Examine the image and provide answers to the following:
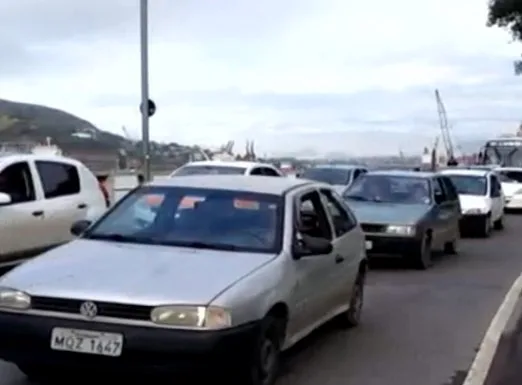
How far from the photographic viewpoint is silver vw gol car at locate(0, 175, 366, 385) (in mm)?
6855

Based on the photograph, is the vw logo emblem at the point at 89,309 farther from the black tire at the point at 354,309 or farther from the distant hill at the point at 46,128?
the distant hill at the point at 46,128

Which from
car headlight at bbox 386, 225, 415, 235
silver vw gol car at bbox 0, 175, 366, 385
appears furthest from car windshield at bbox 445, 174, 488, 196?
silver vw gol car at bbox 0, 175, 366, 385

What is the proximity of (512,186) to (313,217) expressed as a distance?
94.1ft

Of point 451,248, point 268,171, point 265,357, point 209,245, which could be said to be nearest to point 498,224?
point 268,171

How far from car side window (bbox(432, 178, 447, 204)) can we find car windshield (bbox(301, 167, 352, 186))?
7835 mm

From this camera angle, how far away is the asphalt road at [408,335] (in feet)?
28.0

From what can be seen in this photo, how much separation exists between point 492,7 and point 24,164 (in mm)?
27712

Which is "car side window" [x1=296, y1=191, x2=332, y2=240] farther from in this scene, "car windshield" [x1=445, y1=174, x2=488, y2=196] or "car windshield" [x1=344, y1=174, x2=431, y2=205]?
"car windshield" [x1=445, y1=174, x2=488, y2=196]

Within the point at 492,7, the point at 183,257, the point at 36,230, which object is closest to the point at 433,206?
the point at 36,230

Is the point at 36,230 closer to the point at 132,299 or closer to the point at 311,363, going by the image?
the point at 311,363

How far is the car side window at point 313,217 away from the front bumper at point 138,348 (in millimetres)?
2054

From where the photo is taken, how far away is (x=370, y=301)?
12859 millimetres

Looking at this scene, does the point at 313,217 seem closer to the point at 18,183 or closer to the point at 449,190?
the point at 18,183

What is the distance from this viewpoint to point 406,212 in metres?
17.2
